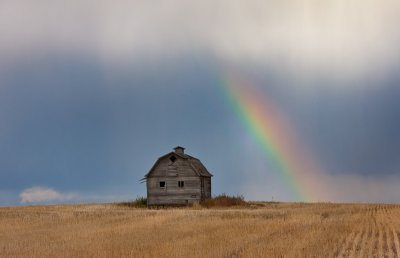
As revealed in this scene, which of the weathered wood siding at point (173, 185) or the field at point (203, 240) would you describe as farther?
the weathered wood siding at point (173, 185)

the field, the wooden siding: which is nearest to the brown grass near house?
the wooden siding

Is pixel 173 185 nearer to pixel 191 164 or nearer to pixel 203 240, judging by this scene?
pixel 191 164

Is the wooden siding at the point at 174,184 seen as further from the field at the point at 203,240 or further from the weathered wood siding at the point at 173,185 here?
the field at the point at 203,240

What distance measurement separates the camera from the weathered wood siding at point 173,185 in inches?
2479

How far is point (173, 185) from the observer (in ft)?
208

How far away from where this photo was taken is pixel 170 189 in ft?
208

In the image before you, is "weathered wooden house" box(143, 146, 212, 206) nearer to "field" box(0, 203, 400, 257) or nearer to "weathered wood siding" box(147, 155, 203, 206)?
"weathered wood siding" box(147, 155, 203, 206)

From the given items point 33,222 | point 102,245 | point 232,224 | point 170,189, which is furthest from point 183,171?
point 102,245

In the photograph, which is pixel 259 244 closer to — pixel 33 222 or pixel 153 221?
pixel 153 221

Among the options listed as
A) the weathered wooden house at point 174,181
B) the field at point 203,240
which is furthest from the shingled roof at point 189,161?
the field at point 203,240

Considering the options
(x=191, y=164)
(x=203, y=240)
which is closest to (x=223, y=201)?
(x=191, y=164)

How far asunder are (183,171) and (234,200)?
6.76 m

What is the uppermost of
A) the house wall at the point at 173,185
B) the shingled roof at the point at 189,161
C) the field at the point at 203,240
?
the shingled roof at the point at 189,161

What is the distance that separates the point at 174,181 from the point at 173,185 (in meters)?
0.46
